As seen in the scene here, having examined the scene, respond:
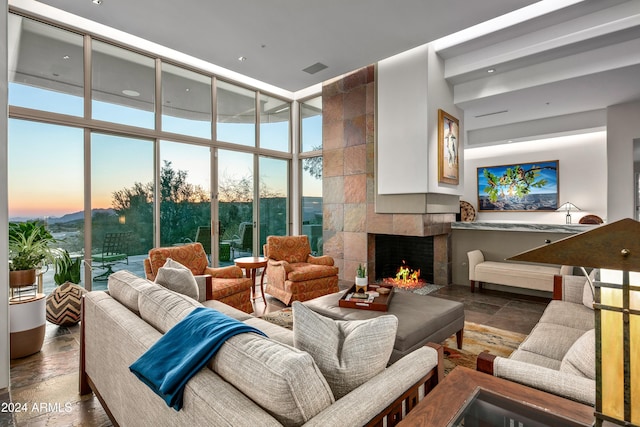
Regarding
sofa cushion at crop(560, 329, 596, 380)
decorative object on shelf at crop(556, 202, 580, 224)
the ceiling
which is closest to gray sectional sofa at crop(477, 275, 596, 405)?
sofa cushion at crop(560, 329, 596, 380)

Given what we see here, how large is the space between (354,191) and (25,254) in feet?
14.0

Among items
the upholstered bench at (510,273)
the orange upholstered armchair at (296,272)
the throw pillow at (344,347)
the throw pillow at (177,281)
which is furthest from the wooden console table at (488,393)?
the upholstered bench at (510,273)

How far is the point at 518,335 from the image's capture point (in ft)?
10.5

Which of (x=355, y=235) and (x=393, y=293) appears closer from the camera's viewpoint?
(x=393, y=293)

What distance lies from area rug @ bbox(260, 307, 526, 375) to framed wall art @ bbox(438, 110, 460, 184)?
7.39 feet

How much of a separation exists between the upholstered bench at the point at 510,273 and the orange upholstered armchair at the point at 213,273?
3307mm

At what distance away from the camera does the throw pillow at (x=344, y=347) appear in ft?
3.67

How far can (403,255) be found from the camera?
Answer: 19.3 ft

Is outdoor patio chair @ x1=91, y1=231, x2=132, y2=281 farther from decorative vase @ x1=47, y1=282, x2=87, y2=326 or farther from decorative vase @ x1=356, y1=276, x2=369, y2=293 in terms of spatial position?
decorative vase @ x1=356, y1=276, x2=369, y2=293

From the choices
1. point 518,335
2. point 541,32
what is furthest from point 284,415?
point 541,32

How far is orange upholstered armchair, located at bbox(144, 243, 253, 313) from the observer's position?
339 cm

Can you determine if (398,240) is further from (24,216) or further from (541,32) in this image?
(24,216)

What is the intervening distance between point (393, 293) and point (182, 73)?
4.58 meters

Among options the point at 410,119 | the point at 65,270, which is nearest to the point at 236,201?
the point at 65,270
